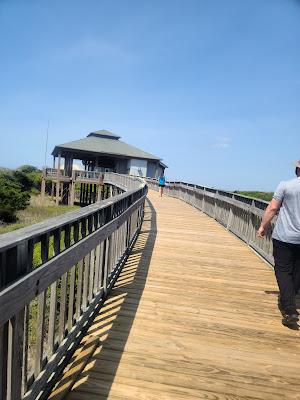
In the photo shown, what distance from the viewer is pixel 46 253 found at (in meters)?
2.57

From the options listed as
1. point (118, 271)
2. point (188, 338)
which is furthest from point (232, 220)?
point (188, 338)

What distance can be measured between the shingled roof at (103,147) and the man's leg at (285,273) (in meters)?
42.1

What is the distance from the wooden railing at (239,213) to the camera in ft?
27.4

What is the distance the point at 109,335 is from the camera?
157 inches

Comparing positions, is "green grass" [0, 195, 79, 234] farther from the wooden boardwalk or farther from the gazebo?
the wooden boardwalk

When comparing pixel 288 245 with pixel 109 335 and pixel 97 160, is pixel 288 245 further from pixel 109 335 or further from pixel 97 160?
pixel 97 160

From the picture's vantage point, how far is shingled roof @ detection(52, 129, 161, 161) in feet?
150

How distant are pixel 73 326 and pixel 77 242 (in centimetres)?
91

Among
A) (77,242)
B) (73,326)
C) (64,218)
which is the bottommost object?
(73,326)

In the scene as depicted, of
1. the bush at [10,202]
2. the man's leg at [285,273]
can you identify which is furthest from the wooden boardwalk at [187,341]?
the bush at [10,202]

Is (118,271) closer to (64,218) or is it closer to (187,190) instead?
(64,218)

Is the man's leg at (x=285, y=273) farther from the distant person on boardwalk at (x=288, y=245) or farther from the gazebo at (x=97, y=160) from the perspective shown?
the gazebo at (x=97, y=160)

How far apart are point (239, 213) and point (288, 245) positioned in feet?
22.0

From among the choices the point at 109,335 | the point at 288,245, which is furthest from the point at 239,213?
the point at 109,335
